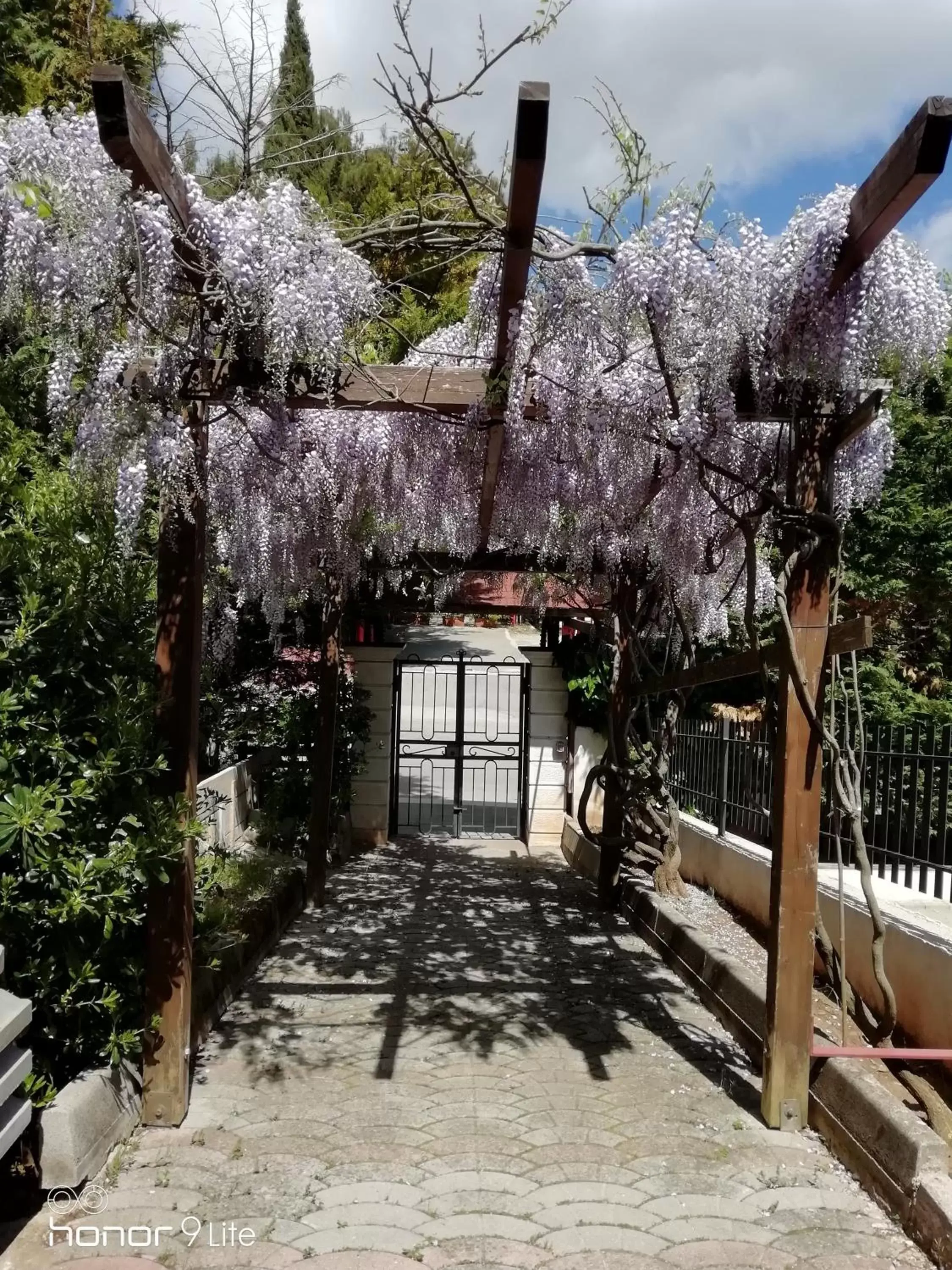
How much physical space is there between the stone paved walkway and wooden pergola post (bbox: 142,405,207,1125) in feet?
0.64

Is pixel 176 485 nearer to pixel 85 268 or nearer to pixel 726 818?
pixel 85 268

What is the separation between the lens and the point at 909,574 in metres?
9.78

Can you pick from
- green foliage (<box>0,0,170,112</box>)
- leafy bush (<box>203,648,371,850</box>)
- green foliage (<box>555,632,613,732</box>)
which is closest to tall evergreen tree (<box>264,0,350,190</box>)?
green foliage (<box>0,0,170,112</box>)

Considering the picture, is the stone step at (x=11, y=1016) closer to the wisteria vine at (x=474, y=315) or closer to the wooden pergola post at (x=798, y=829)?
the wisteria vine at (x=474, y=315)

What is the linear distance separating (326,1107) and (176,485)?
2262 millimetres

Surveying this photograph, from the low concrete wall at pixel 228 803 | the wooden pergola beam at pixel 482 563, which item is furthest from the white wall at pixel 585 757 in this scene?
the low concrete wall at pixel 228 803

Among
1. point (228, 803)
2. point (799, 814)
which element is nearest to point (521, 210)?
point (799, 814)

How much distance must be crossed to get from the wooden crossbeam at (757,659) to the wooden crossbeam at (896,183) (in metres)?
1.09

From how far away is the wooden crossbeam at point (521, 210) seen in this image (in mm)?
2365

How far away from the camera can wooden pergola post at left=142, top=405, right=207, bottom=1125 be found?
3496 millimetres

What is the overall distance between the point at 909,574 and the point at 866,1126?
24.6 ft

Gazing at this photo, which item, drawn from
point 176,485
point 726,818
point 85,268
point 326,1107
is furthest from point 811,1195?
point 726,818

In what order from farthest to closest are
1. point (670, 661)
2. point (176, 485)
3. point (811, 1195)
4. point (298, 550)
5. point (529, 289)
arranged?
point (670, 661), point (298, 550), point (529, 289), point (176, 485), point (811, 1195)

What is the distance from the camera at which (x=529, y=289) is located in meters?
3.77
